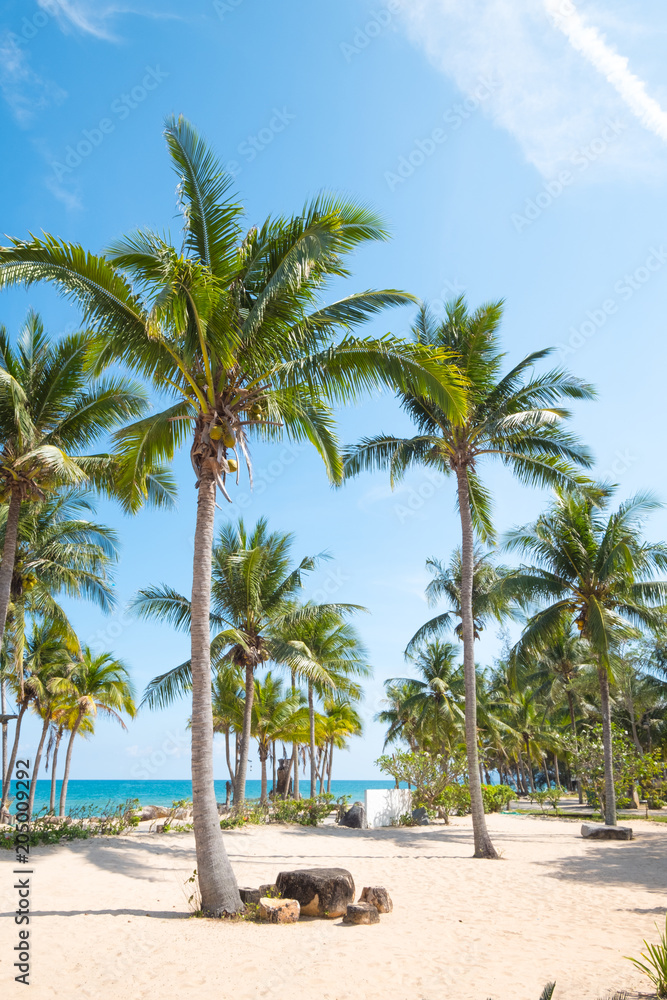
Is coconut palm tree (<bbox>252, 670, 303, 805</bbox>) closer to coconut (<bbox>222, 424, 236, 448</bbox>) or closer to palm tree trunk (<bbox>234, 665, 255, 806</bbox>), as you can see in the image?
palm tree trunk (<bbox>234, 665, 255, 806</bbox>)

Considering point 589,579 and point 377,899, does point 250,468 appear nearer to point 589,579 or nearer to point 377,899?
point 377,899

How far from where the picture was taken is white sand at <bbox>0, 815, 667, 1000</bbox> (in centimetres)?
522

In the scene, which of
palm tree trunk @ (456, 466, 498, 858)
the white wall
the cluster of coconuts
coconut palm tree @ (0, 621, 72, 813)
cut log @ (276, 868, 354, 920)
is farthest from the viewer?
coconut palm tree @ (0, 621, 72, 813)

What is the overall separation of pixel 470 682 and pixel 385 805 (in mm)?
8699

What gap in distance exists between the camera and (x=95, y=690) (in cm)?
2858

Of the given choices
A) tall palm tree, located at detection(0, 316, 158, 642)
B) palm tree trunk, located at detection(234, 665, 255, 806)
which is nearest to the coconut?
tall palm tree, located at detection(0, 316, 158, 642)

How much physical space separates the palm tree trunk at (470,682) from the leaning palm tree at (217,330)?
5.52 m

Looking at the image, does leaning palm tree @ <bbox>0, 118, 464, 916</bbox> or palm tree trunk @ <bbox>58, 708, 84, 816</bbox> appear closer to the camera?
leaning palm tree @ <bbox>0, 118, 464, 916</bbox>

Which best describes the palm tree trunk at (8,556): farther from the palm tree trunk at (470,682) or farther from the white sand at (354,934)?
the palm tree trunk at (470,682)

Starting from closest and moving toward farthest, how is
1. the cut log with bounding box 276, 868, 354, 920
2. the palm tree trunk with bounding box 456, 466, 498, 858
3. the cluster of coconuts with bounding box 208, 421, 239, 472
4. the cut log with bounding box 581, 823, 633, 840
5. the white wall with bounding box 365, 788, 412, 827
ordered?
the cut log with bounding box 276, 868, 354, 920
the cluster of coconuts with bounding box 208, 421, 239, 472
the palm tree trunk with bounding box 456, 466, 498, 858
the cut log with bounding box 581, 823, 633, 840
the white wall with bounding box 365, 788, 412, 827

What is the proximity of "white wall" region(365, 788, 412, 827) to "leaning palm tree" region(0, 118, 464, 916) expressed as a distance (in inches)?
527

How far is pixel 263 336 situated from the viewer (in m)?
8.76

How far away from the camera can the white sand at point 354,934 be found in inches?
205

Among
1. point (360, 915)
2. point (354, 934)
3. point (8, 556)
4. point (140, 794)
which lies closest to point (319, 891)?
point (360, 915)
